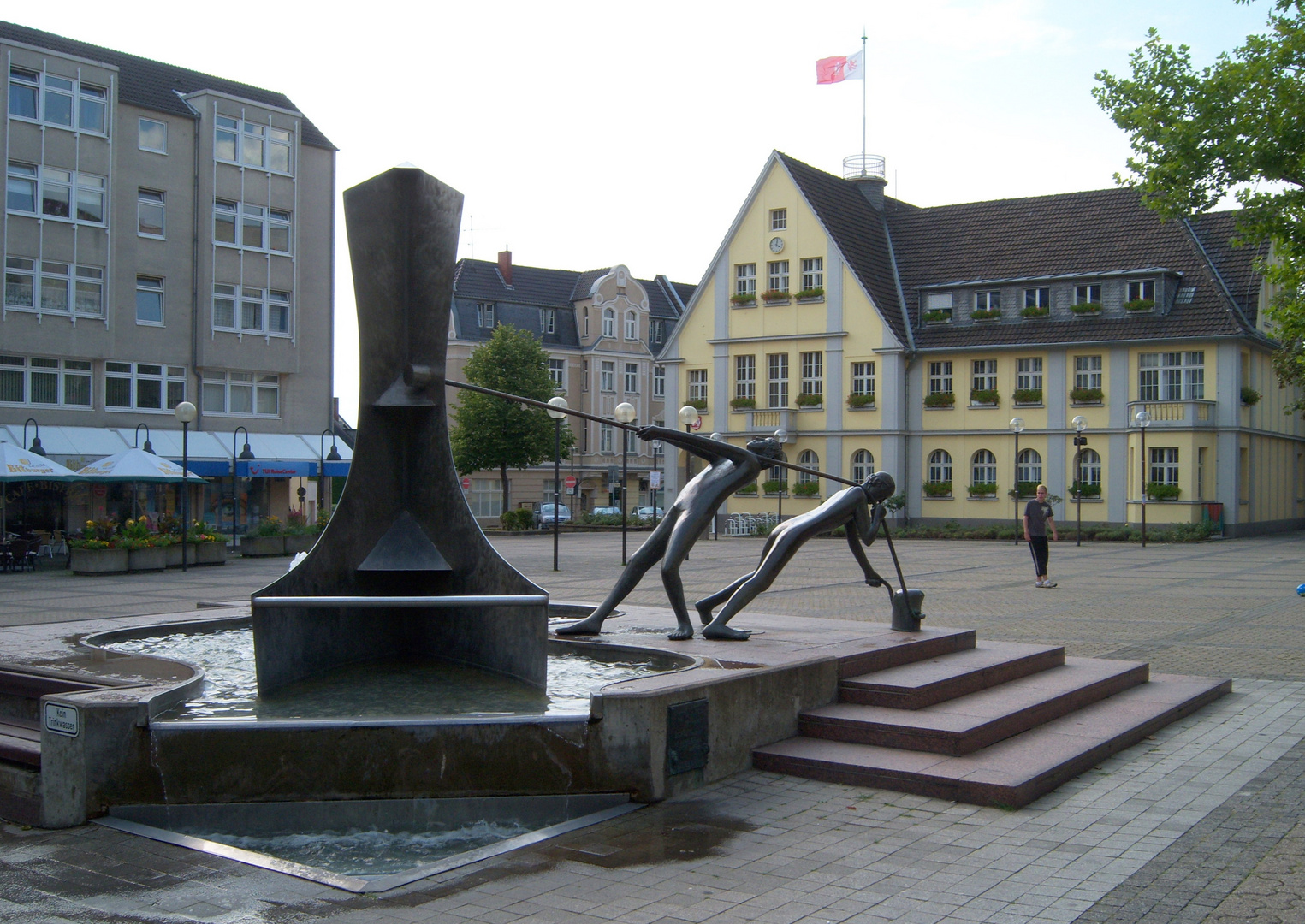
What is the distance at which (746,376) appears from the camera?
52375 mm

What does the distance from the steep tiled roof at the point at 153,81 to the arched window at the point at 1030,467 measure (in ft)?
95.0

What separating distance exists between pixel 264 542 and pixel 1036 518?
813 inches

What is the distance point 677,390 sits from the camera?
5412cm

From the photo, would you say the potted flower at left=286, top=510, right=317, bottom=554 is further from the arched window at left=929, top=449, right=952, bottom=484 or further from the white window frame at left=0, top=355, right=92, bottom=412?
the arched window at left=929, top=449, right=952, bottom=484

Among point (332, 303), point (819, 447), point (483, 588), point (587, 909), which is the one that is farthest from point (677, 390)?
point (587, 909)

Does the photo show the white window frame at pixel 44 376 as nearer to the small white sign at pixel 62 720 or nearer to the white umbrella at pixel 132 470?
the white umbrella at pixel 132 470

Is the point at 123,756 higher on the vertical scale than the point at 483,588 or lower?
lower

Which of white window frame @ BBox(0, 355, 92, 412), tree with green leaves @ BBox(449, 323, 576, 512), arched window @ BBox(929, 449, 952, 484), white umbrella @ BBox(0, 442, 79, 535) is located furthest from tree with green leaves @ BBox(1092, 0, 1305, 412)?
tree with green leaves @ BBox(449, 323, 576, 512)

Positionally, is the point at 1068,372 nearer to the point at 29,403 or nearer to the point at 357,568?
the point at 29,403

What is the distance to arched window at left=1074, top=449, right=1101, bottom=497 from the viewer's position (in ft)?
147

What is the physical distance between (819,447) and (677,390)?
24.0 ft

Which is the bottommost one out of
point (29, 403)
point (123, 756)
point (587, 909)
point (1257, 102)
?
point (587, 909)

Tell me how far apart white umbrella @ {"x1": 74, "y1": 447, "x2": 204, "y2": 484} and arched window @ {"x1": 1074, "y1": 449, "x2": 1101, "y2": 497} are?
103 feet

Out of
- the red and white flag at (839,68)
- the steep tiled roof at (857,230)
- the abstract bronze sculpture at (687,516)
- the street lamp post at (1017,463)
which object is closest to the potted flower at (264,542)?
the street lamp post at (1017,463)
